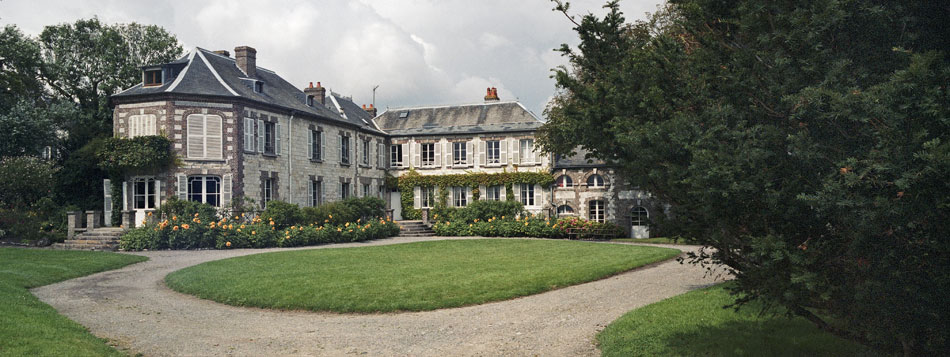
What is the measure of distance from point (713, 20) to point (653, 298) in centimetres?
616

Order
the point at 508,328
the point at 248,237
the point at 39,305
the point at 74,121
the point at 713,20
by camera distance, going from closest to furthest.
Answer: the point at 713,20 → the point at 508,328 → the point at 39,305 → the point at 248,237 → the point at 74,121

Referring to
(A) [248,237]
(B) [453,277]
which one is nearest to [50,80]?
(A) [248,237]

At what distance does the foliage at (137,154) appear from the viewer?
909 inches

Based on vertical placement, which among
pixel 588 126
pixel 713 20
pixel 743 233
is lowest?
pixel 743 233

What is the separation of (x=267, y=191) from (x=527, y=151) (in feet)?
42.9

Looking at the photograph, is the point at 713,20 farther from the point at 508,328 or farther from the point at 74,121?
the point at 74,121

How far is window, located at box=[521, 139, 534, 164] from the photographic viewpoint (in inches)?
1278

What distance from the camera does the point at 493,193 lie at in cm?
3300

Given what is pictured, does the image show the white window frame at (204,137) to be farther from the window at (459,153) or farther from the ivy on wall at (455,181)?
the window at (459,153)

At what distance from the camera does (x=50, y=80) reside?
30453 mm

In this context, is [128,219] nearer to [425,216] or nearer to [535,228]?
[425,216]

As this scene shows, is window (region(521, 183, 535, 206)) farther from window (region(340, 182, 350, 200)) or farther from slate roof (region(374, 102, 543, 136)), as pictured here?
window (region(340, 182, 350, 200))

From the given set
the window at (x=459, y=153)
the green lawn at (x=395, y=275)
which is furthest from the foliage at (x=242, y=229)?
the window at (x=459, y=153)

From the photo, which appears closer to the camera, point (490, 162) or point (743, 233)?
point (743, 233)
